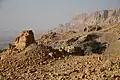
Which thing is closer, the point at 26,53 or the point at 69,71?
the point at 69,71

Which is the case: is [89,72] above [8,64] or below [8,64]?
below

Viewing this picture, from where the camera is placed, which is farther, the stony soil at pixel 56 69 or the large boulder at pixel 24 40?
the large boulder at pixel 24 40

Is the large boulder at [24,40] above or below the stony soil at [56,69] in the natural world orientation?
above

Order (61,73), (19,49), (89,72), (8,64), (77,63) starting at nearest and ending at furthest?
(89,72), (61,73), (77,63), (8,64), (19,49)

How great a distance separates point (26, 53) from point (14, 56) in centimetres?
74

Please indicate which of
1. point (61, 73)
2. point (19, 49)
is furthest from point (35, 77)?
point (19, 49)

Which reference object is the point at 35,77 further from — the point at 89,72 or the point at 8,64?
the point at 8,64

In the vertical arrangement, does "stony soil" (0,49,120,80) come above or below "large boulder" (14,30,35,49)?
below

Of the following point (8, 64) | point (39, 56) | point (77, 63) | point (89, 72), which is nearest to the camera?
point (89, 72)

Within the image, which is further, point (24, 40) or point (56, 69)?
point (24, 40)

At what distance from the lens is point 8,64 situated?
15461 millimetres

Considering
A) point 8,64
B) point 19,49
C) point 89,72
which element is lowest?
point 89,72

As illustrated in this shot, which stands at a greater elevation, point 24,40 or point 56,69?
point 24,40

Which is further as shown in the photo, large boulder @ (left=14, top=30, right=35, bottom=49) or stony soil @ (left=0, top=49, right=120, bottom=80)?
large boulder @ (left=14, top=30, right=35, bottom=49)
